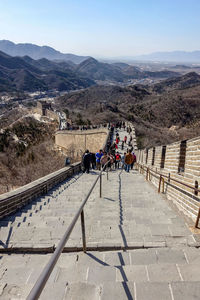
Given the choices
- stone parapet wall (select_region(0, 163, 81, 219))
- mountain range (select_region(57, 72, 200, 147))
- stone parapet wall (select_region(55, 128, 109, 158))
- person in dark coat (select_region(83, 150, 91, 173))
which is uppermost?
mountain range (select_region(57, 72, 200, 147))

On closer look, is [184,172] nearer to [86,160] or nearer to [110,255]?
[110,255]

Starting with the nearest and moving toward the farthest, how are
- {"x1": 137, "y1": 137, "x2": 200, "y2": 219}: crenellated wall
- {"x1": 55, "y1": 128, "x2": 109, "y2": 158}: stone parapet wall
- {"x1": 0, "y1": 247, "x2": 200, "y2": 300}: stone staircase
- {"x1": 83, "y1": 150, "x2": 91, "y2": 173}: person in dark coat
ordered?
{"x1": 0, "y1": 247, "x2": 200, "y2": 300}: stone staircase, {"x1": 137, "y1": 137, "x2": 200, "y2": 219}: crenellated wall, {"x1": 83, "y1": 150, "x2": 91, "y2": 173}: person in dark coat, {"x1": 55, "y1": 128, "x2": 109, "y2": 158}: stone parapet wall

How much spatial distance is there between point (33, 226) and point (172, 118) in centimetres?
6010

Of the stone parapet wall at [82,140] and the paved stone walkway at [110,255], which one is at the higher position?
the stone parapet wall at [82,140]

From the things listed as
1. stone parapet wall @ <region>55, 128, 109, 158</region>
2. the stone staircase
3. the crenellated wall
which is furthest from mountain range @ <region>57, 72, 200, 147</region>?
the stone staircase

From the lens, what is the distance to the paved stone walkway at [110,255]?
84.3 inches

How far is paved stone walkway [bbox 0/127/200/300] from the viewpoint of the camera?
214cm

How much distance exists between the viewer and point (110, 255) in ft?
9.78

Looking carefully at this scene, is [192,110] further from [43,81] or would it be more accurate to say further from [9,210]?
[43,81]

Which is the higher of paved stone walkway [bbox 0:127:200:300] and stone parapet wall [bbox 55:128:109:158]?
stone parapet wall [bbox 55:128:109:158]

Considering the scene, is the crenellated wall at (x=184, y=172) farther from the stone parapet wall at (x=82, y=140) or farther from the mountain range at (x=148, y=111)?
the mountain range at (x=148, y=111)

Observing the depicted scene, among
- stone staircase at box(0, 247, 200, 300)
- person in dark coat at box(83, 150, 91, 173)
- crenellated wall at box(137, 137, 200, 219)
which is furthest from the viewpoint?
person in dark coat at box(83, 150, 91, 173)

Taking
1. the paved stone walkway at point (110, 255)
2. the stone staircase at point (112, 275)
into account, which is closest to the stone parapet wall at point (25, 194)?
the paved stone walkway at point (110, 255)

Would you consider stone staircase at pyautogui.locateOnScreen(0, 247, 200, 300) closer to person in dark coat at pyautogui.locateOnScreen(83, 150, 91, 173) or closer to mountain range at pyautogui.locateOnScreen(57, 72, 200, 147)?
person in dark coat at pyautogui.locateOnScreen(83, 150, 91, 173)
